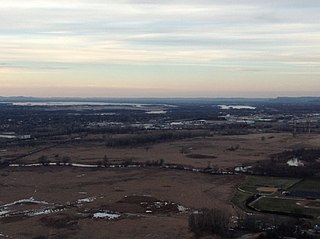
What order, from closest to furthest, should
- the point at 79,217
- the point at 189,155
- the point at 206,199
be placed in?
the point at 79,217 < the point at 206,199 < the point at 189,155

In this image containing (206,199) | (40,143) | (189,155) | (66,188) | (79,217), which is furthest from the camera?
(40,143)

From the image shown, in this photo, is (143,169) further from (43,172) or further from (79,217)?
(79,217)

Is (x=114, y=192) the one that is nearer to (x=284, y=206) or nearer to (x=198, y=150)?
(x=284, y=206)

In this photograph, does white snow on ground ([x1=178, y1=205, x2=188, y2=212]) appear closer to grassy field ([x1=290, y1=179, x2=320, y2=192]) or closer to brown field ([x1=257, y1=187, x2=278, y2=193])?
brown field ([x1=257, y1=187, x2=278, y2=193])

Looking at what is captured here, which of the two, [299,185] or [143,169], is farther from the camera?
[143,169]

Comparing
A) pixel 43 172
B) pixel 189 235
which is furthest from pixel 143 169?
pixel 189 235

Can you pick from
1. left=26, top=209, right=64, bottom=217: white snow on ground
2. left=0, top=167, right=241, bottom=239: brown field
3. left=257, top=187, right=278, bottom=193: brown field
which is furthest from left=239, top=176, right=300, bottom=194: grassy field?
left=26, top=209, right=64, bottom=217: white snow on ground

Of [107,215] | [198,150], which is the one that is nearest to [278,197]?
[107,215]
